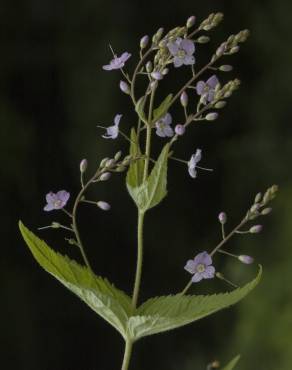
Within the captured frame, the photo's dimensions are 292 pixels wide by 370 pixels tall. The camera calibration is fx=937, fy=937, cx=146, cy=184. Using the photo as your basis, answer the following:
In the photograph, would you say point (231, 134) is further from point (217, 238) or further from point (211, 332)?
point (211, 332)

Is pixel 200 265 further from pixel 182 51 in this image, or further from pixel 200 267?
pixel 182 51

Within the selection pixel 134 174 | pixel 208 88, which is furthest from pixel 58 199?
pixel 208 88

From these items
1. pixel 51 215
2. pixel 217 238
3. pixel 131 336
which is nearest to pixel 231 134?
pixel 217 238

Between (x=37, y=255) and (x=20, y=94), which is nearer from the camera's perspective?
(x=37, y=255)

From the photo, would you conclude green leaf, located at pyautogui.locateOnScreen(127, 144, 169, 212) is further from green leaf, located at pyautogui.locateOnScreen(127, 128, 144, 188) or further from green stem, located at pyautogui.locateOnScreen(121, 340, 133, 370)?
Result: green stem, located at pyautogui.locateOnScreen(121, 340, 133, 370)

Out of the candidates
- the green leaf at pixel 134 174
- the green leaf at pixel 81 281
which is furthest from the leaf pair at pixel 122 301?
the green leaf at pixel 134 174

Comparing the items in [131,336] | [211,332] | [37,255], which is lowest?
[211,332]
